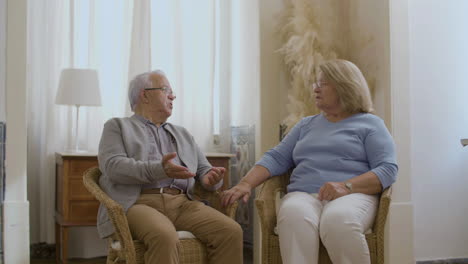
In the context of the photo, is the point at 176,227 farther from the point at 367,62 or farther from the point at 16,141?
the point at 367,62

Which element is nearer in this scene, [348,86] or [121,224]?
[121,224]

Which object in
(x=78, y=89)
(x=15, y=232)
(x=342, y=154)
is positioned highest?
(x=78, y=89)

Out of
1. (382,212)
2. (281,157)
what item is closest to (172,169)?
(281,157)

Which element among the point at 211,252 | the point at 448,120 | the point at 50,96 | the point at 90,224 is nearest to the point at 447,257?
the point at 448,120

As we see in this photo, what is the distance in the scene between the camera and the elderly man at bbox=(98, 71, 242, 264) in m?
2.30

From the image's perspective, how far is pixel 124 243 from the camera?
2252 mm

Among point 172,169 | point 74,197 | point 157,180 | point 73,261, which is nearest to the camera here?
point 172,169

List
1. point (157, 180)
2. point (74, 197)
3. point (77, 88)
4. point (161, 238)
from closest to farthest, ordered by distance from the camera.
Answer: point (161, 238), point (157, 180), point (74, 197), point (77, 88)

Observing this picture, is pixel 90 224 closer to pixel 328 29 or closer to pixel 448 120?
pixel 328 29

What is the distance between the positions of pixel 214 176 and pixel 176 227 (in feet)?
0.92

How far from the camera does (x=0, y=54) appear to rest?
3.28m

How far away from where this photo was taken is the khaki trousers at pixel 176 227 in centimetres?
222

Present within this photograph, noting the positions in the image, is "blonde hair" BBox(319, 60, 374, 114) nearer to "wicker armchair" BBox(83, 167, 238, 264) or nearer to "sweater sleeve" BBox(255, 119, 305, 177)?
"sweater sleeve" BBox(255, 119, 305, 177)

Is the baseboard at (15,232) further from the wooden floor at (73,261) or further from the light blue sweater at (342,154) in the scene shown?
the light blue sweater at (342,154)
